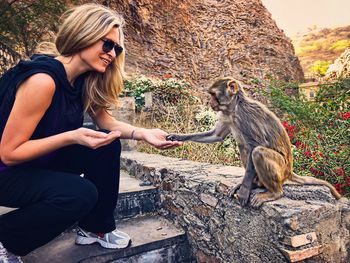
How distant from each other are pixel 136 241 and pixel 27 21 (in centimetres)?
644

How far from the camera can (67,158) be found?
1983 millimetres

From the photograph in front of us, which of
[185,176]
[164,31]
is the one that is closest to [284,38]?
[164,31]

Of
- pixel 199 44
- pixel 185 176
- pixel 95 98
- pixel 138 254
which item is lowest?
pixel 138 254

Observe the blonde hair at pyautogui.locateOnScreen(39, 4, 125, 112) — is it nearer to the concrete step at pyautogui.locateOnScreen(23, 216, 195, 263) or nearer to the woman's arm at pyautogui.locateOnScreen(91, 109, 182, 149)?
the woman's arm at pyautogui.locateOnScreen(91, 109, 182, 149)

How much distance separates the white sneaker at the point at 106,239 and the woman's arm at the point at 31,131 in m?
0.77

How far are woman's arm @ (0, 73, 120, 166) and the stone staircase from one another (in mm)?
749

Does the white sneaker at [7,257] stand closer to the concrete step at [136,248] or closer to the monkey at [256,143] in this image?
the concrete step at [136,248]

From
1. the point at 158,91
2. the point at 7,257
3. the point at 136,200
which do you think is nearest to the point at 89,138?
the point at 7,257

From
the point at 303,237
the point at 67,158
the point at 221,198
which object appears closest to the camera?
the point at 303,237

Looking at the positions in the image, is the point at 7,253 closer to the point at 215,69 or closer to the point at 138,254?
the point at 138,254

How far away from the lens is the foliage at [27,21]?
6.66 meters

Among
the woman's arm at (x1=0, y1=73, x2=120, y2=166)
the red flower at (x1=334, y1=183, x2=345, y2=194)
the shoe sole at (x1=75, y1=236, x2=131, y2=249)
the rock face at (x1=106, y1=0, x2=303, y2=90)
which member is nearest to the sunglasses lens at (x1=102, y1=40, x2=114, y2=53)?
the woman's arm at (x1=0, y1=73, x2=120, y2=166)

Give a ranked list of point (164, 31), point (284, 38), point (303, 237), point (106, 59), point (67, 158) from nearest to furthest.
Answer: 1. point (303, 237)
2. point (106, 59)
3. point (67, 158)
4. point (164, 31)
5. point (284, 38)

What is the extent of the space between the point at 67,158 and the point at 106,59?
0.65 metres
